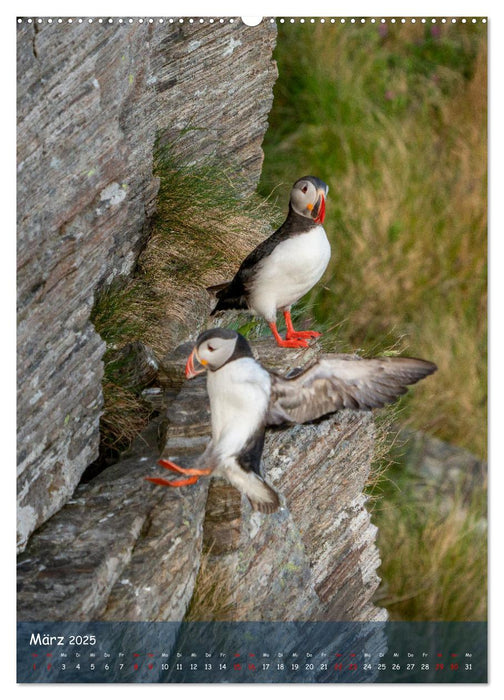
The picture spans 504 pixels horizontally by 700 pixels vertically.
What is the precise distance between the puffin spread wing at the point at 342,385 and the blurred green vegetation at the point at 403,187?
3898mm

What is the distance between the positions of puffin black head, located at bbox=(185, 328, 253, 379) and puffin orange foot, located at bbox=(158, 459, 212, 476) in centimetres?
31

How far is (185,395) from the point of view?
417cm

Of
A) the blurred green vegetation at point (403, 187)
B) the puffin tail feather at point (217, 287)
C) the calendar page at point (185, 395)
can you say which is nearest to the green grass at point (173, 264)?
the calendar page at point (185, 395)

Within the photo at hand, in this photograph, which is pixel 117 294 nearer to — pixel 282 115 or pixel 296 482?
pixel 296 482

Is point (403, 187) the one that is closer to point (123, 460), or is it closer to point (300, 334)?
point (300, 334)

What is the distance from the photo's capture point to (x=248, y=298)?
4.20 metres

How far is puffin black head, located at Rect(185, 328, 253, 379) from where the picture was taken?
11.3 feet

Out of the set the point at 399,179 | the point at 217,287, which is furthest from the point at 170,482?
the point at 399,179

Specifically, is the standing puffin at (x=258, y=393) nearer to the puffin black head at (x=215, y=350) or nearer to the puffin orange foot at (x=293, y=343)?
the puffin black head at (x=215, y=350)

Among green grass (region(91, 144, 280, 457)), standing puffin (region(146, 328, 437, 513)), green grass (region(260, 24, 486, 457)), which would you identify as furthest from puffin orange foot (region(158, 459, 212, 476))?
green grass (region(260, 24, 486, 457))

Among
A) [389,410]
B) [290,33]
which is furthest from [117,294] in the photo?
[290,33]

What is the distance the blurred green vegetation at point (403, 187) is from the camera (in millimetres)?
8430

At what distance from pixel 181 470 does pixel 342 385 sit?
597mm

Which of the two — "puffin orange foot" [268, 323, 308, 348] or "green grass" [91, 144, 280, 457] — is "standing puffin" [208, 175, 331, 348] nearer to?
"puffin orange foot" [268, 323, 308, 348]
